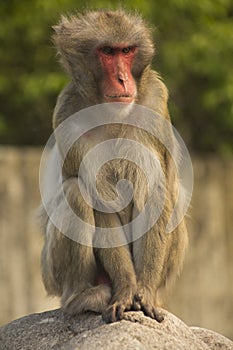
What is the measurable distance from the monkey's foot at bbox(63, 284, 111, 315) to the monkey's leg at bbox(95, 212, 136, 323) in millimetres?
53

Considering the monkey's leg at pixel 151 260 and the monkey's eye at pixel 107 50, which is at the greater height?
the monkey's eye at pixel 107 50

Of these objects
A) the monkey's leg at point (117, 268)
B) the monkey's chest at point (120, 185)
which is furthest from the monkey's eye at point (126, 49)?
the monkey's leg at point (117, 268)

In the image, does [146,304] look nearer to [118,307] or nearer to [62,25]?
[118,307]

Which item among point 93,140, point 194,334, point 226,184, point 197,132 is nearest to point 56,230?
point 93,140

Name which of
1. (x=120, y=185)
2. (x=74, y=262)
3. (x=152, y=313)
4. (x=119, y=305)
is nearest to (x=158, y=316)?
(x=152, y=313)

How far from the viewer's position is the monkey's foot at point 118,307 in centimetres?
719

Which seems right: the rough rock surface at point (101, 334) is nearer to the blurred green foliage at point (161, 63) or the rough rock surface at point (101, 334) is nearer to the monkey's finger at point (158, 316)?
the monkey's finger at point (158, 316)

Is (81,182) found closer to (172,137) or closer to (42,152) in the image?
(172,137)

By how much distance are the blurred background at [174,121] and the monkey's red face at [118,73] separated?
4.85 metres

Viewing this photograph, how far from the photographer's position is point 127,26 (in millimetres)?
7668

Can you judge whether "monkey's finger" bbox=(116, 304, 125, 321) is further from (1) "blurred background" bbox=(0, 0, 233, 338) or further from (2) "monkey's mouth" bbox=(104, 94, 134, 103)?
(1) "blurred background" bbox=(0, 0, 233, 338)

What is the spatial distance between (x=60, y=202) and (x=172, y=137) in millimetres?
930

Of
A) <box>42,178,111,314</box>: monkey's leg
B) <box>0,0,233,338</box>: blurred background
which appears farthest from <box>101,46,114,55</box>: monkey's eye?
<box>0,0,233,338</box>: blurred background

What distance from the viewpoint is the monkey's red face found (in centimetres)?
739
